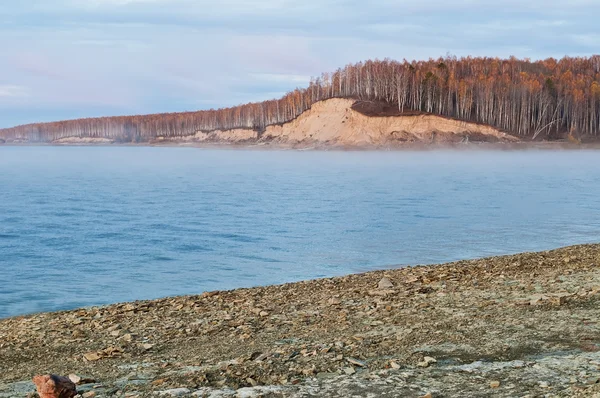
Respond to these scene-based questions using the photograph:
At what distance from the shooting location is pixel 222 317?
11.3 meters

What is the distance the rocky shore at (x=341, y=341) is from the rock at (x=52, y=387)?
25 cm

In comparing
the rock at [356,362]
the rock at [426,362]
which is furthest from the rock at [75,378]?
the rock at [426,362]

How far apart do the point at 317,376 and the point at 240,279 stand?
38.5 feet

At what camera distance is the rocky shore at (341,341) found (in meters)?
7.26

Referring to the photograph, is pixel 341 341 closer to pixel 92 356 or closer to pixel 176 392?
pixel 176 392

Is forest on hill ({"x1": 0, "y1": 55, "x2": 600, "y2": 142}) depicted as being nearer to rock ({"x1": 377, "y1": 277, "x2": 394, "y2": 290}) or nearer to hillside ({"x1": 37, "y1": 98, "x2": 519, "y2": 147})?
hillside ({"x1": 37, "y1": 98, "x2": 519, "y2": 147})

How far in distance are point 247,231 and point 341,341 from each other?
68.0 feet

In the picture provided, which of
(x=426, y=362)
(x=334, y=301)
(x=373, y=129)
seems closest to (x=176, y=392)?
(x=426, y=362)

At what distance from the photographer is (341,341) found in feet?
29.6

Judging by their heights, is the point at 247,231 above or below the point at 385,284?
below


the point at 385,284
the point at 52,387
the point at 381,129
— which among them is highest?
the point at 381,129

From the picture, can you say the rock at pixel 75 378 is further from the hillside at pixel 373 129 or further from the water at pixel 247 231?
the hillside at pixel 373 129

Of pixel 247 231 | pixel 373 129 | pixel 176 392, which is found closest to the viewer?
pixel 176 392

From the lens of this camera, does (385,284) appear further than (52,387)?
Yes
